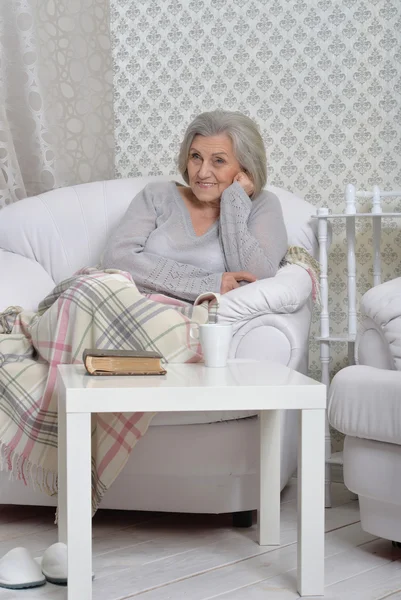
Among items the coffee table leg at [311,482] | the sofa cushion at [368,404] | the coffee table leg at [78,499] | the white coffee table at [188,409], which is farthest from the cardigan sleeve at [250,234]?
the coffee table leg at [78,499]

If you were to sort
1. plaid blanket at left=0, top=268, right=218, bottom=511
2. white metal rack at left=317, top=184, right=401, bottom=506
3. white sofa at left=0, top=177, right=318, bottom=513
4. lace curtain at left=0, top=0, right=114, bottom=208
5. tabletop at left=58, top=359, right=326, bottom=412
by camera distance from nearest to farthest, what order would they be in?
tabletop at left=58, top=359, right=326, bottom=412
plaid blanket at left=0, top=268, right=218, bottom=511
white sofa at left=0, top=177, right=318, bottom=513
white metal rack at left=317, top=184, right=401, bottom=506
lace curtain at left=0, top=0, right=114, bottom=208

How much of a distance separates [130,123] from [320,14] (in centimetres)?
78

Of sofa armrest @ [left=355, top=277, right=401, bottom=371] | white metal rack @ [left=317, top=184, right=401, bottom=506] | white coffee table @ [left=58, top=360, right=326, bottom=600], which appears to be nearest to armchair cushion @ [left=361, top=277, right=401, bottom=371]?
sofa armrest @ [left=355, top=277, right=401, bottom=371]

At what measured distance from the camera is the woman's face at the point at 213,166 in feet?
8.11

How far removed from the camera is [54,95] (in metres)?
2.84

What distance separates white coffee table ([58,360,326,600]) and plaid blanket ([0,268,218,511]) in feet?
0.69

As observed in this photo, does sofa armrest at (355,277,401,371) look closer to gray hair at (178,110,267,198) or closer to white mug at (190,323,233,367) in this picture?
white mug at (190,323,233,367)

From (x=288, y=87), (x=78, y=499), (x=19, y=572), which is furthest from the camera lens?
(x=288, y=87)

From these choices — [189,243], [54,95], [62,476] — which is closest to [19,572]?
[62,476]

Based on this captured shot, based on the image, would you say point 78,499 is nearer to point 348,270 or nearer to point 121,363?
point 121,363

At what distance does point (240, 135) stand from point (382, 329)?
0.89 metres

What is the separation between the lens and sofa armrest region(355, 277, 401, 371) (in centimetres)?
183

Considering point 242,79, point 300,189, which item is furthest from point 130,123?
point 300,189

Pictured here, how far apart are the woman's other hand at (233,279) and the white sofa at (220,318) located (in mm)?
109
